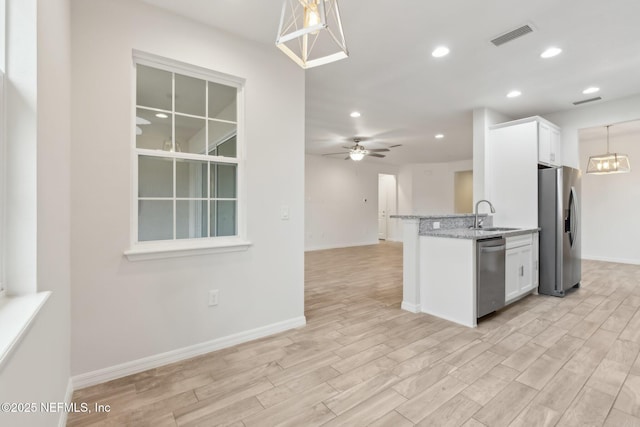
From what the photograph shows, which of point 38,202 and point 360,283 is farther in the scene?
point 360,283

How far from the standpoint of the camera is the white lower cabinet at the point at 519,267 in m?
3.45

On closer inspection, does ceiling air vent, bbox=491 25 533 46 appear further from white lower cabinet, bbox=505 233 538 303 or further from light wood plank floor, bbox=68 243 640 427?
light wood plank floor, bbox=68 243 640 427

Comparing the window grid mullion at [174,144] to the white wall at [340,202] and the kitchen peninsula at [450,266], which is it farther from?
the white wall at [340,202]

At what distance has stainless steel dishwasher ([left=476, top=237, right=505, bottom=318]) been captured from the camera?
298 centimetres

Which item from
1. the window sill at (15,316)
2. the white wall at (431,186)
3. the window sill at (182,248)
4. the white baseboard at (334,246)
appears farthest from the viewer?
the white wall at (431,186)

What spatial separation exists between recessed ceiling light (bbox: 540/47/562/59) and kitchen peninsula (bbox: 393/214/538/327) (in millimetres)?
1870

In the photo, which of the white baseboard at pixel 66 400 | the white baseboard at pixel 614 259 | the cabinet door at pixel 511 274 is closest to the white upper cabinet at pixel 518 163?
the cabinet door at pixel 511 274

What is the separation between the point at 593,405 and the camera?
5.83 feet

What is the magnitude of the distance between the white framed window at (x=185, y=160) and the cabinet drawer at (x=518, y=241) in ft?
9.93

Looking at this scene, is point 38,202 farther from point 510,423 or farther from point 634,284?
point 634,284

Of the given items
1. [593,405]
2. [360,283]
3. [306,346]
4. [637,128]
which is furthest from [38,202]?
[637,128]

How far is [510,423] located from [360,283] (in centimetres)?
307

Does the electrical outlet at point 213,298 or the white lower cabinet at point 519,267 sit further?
the white lower cabinet at point 519,267

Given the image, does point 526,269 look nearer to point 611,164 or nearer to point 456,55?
point 456,55
